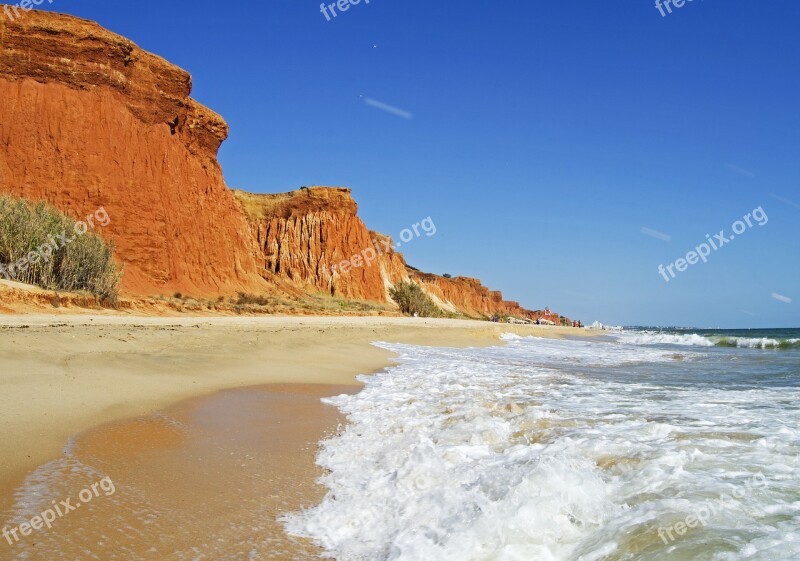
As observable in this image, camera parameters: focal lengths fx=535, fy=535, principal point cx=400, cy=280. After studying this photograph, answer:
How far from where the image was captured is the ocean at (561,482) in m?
2.72

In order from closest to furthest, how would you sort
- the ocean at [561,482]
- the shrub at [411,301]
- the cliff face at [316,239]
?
the ocean at [561,482], the shrub at [411,301], the cliff face at [316,239]

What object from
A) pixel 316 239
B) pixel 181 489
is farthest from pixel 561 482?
pixel 316 239

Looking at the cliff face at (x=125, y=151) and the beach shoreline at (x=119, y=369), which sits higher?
the cliff face at (x=125, y=151)

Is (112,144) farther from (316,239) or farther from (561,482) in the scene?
(561,482)

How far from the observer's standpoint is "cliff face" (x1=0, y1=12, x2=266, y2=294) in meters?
25.7

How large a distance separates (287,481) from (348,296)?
157 feet
